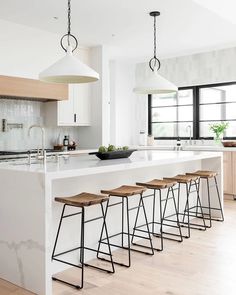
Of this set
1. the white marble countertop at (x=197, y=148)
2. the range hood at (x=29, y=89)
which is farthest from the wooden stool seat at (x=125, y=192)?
the white marble countertop at (x=197, y=148)

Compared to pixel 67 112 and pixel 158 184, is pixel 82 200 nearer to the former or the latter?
pixel 158 184

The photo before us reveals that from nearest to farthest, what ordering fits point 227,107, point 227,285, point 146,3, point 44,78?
point 227,285
point 44,78
point 146,3
point 227,107

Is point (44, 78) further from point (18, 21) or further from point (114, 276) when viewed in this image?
point (18, 21)

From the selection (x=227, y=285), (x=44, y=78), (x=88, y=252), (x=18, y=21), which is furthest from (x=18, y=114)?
(x=227, y=285)

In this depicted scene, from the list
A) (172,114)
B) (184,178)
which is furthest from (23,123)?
(172,114)

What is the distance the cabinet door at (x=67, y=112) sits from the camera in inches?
240

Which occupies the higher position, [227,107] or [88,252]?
[227,107]

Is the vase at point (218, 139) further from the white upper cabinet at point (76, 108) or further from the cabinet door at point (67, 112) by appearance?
the cabinet door at point (67, 112)

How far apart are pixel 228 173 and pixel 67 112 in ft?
9.88

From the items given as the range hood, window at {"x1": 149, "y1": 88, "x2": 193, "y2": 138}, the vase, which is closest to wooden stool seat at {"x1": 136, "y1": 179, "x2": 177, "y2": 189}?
the range hood

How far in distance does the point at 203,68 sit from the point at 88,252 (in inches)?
193

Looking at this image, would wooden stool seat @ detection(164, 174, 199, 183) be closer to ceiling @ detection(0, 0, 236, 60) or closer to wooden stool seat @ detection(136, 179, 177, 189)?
wooden stool seat @ detection(136, 179, 177, 189)

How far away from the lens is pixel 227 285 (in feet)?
9.18

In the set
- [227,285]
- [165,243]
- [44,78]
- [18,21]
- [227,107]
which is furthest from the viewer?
[227,107]
